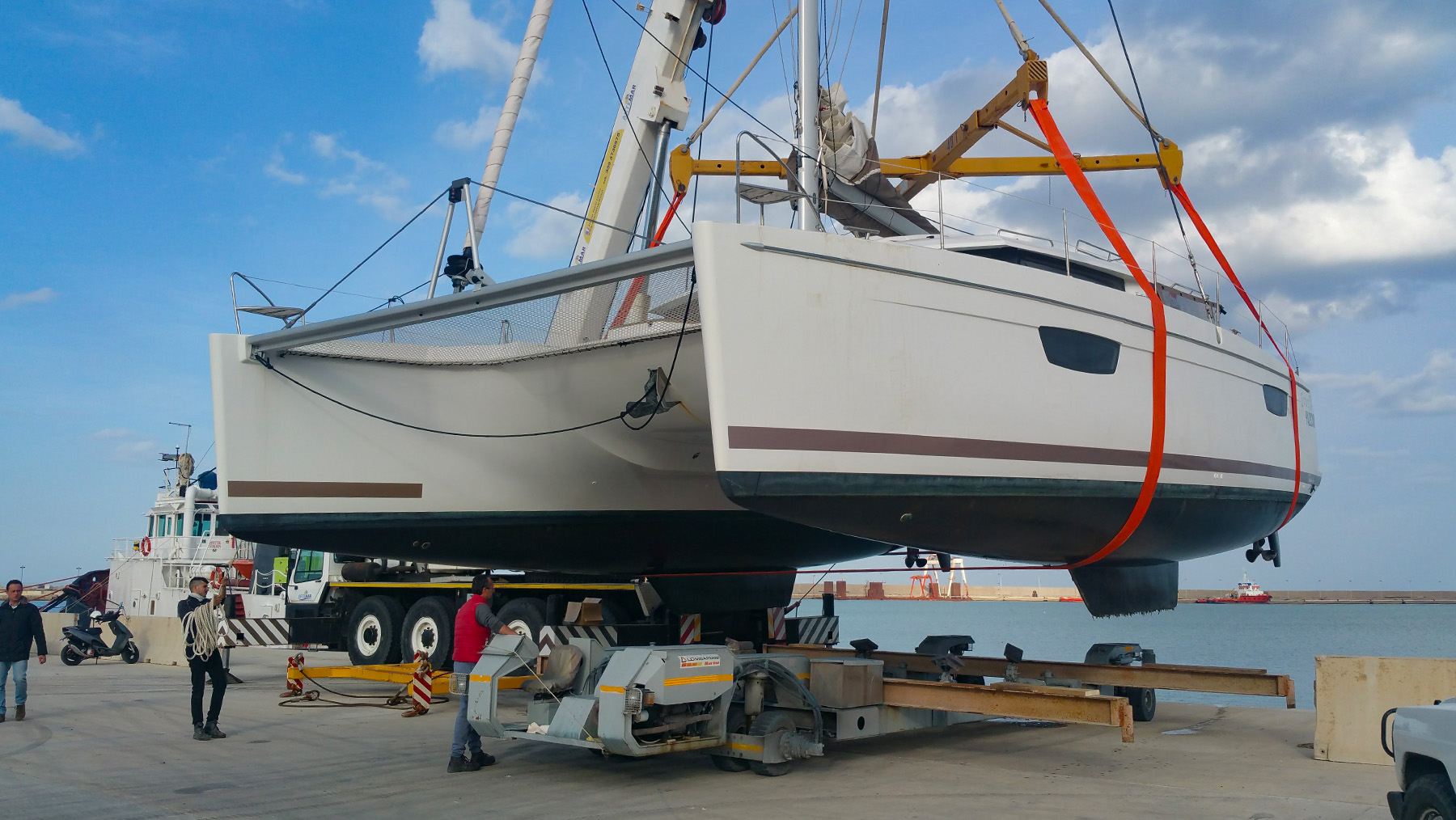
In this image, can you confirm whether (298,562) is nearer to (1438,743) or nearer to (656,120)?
(656,120)

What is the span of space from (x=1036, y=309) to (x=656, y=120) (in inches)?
176

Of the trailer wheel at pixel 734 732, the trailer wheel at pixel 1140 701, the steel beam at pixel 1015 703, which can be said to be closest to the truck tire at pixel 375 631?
the trailer wheel at pixel 734 732

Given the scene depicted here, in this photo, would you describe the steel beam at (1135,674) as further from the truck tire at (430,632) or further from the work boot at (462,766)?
the truck tire at (430,632)

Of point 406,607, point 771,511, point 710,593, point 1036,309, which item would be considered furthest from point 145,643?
point 1036,309

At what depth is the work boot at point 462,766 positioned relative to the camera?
574 cm

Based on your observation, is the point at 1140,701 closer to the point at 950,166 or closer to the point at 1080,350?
the point at 1080,350

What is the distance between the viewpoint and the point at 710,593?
9.65 meters

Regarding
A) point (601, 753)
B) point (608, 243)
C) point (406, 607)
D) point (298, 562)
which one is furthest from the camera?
point (298, 562)

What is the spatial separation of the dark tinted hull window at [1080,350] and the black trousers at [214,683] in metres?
5.97

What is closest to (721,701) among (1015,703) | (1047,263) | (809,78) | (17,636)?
(1015,703)

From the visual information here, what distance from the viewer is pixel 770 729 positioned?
5.70m

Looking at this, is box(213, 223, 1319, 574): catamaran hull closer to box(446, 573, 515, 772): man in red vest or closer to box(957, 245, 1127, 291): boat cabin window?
box(957, 245, 1127, 291): boat cabin window

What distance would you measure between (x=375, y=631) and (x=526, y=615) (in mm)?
2268

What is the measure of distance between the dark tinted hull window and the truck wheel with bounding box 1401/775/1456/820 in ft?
12.0
